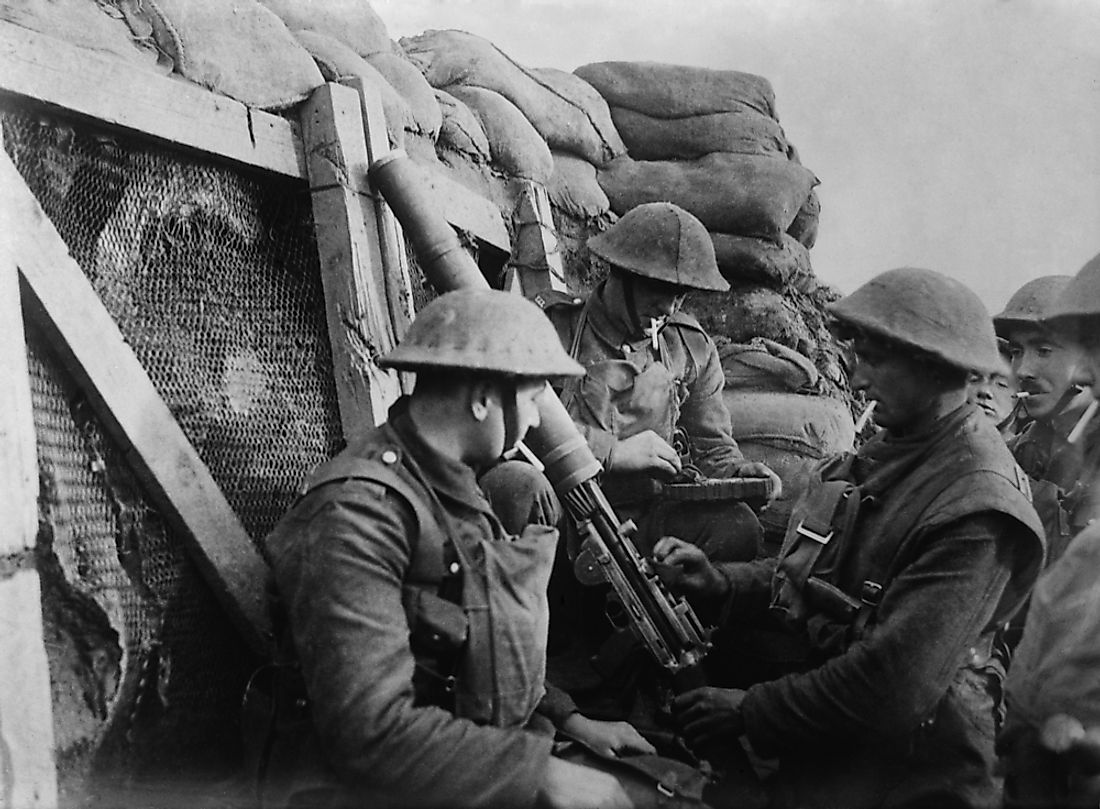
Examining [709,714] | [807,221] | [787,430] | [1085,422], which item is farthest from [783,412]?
[709,714]

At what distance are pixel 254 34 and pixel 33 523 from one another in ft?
6.44

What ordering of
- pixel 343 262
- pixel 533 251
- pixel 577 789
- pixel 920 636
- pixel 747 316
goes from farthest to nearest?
pixel 747 316
pixel 533 251
pixel 343 262
pixel 920 636
pixel 577 789

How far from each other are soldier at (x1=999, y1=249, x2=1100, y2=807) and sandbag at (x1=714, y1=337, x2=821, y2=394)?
445cm

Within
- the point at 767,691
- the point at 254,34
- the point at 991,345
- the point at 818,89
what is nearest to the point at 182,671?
the point at 767,691

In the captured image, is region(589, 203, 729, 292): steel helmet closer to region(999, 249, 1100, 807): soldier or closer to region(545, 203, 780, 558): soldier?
region(545, 203, 780, 558): soldier

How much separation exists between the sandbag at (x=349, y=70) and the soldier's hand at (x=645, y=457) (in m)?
1.59

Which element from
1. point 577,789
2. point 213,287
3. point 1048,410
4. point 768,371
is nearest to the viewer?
point 577,789

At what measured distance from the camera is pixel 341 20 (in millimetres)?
4793

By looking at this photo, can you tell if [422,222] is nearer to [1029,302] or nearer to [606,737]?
[606,737]

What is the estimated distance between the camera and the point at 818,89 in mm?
6039

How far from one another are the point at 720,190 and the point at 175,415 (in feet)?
16.6

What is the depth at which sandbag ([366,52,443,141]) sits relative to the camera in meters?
4.82

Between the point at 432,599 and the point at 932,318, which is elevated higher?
the point at 932,318

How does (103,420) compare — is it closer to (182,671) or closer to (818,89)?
(182,671)
